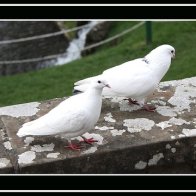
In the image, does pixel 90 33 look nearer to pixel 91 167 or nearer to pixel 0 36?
pixel 0 36

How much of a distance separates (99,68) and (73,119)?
170 inches

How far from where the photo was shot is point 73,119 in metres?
2.89

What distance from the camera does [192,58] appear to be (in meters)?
6.62

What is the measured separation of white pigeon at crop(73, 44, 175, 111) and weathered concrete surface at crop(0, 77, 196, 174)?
0.55ft

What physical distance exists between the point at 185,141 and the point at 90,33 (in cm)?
757

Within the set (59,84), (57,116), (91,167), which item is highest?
(57,116)

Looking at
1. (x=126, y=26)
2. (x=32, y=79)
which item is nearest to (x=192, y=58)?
(x=32, y=79)

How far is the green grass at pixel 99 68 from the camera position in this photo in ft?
21.2

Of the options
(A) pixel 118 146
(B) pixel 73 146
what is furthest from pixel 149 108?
(B) pixel 73 146

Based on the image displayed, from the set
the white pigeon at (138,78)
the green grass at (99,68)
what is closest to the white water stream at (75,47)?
the green grass at (99,68)

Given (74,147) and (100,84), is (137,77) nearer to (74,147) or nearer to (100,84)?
(100,84)

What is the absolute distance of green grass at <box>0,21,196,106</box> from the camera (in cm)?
647

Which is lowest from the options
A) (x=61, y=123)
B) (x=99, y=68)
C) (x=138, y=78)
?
(x=99, y=68)

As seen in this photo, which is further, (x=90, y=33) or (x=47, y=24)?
(x=47, y=24)
